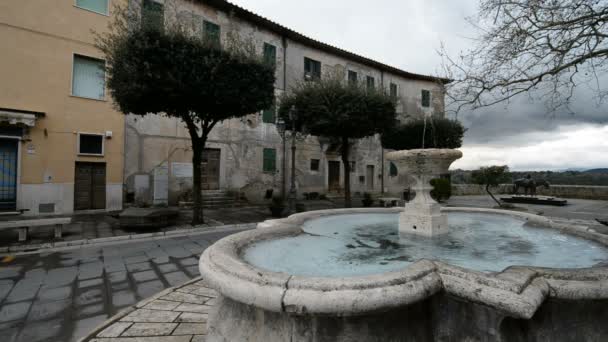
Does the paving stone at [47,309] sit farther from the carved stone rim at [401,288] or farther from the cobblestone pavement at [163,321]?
the carved stone rim at [401,288]

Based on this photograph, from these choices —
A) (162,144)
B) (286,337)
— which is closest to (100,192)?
(162,144)

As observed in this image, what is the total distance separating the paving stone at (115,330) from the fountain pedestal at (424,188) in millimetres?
3179

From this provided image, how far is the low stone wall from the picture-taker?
1764 cm

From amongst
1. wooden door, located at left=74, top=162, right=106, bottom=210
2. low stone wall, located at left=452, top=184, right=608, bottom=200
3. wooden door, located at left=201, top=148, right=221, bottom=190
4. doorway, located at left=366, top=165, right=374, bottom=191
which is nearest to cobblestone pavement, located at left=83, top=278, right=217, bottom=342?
wooden door, located at left=74, top=162, right=106, bottom=210

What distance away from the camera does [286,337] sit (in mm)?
1375

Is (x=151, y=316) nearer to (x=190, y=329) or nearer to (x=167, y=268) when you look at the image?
(x=190, y=329)

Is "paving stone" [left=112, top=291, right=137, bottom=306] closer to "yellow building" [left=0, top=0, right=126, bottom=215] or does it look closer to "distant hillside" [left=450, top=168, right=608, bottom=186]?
"yellow building" [left=0, top=0, right=126, bottom=215]

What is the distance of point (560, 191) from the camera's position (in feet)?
64.0

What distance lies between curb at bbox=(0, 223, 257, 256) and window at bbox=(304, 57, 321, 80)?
11276 millimetres

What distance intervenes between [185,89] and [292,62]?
9745 millimetres

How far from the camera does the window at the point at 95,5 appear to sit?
10.1 m

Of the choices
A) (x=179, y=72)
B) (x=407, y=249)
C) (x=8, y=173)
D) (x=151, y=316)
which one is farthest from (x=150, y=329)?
(x=8, y=173)

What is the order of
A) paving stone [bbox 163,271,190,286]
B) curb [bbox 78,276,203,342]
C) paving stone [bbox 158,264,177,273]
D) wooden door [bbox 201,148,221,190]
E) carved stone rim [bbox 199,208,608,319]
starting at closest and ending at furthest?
1. carved stone rim [bbox 199,208,608,319]
2. curb [bbox 78,276,203,342]
3. paving stone [bbox 163,271,190,286]
4. paving stone [bbox 158,264,177,273]
5. wooden door [bbox 201,148,221,190]

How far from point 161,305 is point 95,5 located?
12916 mm
